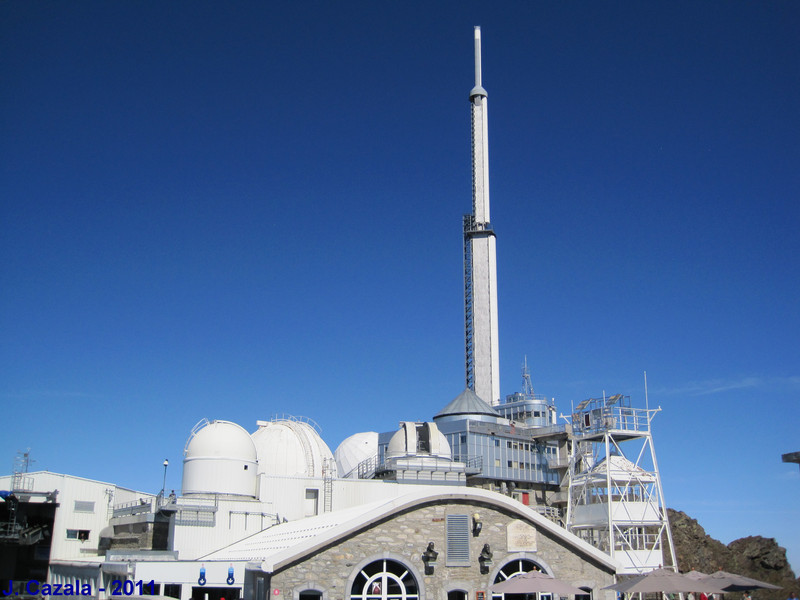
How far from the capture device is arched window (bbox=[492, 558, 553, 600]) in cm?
2341

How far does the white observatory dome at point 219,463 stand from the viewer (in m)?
35.3

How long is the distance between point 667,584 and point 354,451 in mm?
33728

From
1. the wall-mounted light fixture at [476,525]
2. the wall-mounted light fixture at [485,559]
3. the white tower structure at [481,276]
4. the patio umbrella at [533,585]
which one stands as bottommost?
the patio umbrella at [533,585]

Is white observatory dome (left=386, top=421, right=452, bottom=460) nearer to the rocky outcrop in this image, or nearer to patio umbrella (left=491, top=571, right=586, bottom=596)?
patio umbrella (left=491, top=571, right=586, bottom=596)

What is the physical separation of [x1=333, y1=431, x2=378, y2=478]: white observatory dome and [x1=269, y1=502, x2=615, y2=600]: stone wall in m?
27.6

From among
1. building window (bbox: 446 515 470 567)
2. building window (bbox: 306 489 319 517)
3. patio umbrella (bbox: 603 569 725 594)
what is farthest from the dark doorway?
patio umbrella (bbox: 603 569 725 594)

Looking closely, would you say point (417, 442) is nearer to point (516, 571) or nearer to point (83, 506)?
point (516, 571)

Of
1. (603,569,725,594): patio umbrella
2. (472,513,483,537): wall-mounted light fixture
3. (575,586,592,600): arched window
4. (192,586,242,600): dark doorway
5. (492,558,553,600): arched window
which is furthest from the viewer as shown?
(192,586,242,600): dark doorway

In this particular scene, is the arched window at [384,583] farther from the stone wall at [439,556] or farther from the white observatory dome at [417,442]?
the white observatory dome at [417,442]

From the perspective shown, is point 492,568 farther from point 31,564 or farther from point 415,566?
point 31,564

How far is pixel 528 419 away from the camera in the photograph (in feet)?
185

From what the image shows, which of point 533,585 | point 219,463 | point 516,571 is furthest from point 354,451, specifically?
point 533,585

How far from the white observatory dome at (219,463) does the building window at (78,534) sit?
1004 centimetres

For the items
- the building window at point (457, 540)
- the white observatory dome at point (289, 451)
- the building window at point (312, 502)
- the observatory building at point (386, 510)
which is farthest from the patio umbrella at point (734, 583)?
the white observatory dome at point (289, 451)
